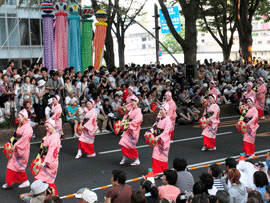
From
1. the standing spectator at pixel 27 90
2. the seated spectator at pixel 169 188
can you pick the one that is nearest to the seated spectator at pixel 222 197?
the seated spectator at pixel 169 188

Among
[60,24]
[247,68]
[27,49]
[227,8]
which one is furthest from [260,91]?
[27,49]

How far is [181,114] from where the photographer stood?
15438 millimetres

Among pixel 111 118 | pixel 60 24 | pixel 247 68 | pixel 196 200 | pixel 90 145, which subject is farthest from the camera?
pixel 247 68

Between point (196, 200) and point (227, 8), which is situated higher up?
point (227, 8)

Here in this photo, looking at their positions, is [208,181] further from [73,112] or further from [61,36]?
[61,36]

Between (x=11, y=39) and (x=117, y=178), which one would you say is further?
(x=11, y=39)

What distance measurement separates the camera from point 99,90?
14305 mm

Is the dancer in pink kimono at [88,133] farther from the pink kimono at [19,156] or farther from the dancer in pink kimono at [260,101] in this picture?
the dancer in pink kimono at [260,101]

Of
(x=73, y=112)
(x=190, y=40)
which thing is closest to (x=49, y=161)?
(x=73, y=112)

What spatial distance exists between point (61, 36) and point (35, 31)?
1130cm

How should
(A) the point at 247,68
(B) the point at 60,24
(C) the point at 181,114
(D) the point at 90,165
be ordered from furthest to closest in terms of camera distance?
(A) the point at 247,68 < (B) the point at 60,24 < (C) the point at 181,114 < (D) the point at 90,165

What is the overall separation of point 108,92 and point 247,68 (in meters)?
10.4

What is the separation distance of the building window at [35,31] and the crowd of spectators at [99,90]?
1047 centimetres

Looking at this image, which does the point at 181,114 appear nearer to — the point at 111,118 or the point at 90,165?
the point at 111,118
